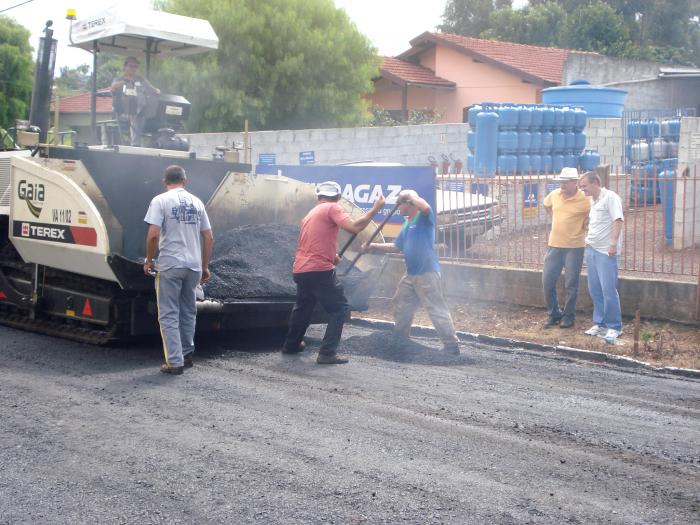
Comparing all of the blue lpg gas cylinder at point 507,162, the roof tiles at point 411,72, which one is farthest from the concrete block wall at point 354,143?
the roof tiles at point 411,72

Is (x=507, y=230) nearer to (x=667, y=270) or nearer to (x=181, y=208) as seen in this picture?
(x=667, y=270)

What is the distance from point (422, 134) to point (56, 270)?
47.6 ft

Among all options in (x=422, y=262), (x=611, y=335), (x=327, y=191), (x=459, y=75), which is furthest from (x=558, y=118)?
(x=459, y=75)

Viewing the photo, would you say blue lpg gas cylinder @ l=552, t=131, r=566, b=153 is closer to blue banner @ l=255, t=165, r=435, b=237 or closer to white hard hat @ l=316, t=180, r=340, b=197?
blue banner @ l=255, t=165, r=435, b=237

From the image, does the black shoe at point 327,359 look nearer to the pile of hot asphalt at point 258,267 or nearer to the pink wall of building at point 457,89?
the pile of hot asphalt at point 258,267

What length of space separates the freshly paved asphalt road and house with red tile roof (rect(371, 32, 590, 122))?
27.0m

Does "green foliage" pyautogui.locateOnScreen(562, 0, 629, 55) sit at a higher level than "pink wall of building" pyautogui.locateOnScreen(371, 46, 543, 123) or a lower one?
higher

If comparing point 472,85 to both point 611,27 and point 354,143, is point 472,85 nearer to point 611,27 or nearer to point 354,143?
point 611,27

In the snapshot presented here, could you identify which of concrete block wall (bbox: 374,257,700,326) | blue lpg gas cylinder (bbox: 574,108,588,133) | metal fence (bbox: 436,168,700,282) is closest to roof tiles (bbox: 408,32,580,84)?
blue lpg gas cylinder (bbox: 574,108,588,133)

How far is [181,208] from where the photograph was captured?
770 centimetres

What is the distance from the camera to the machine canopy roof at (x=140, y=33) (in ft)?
29.8

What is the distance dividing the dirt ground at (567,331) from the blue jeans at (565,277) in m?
0.21

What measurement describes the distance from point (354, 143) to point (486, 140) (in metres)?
2.85

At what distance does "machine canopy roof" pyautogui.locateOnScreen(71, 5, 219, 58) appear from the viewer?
29.8 ft
